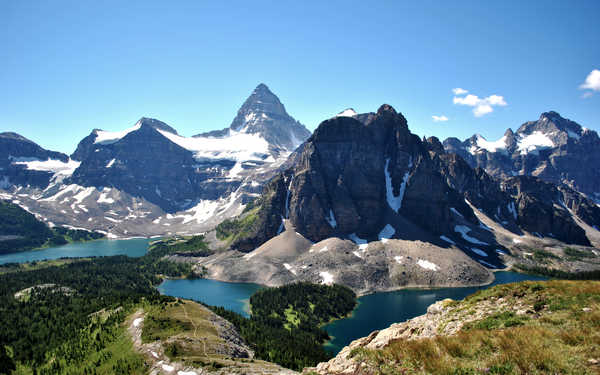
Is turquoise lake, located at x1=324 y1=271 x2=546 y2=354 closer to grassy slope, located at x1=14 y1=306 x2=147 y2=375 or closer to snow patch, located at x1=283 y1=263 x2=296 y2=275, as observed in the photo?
snow patch, located at x1=283 y1=263 x2=296 y2=275

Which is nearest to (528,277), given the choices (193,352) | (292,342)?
(292,342)

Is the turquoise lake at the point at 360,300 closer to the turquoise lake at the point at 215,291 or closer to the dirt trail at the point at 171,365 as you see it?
the turquoise lake at the point at 215,291

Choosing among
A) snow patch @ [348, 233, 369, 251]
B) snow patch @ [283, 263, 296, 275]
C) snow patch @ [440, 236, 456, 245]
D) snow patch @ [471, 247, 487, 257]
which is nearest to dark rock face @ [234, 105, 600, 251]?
snow patch @ [348, 233, 369, 251]

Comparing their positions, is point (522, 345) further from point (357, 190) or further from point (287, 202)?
point (287, 202)

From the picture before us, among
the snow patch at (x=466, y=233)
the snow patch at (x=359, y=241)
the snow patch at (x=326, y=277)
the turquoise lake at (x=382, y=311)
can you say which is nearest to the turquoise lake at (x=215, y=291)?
the snow patch at (x=326, y=277)

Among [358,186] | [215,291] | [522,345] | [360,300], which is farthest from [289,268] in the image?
[522,345]

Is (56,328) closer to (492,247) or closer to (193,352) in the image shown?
(193,352)

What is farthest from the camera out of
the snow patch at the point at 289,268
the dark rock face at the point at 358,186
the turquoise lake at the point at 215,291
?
the dark rock face at the point at 358,186
